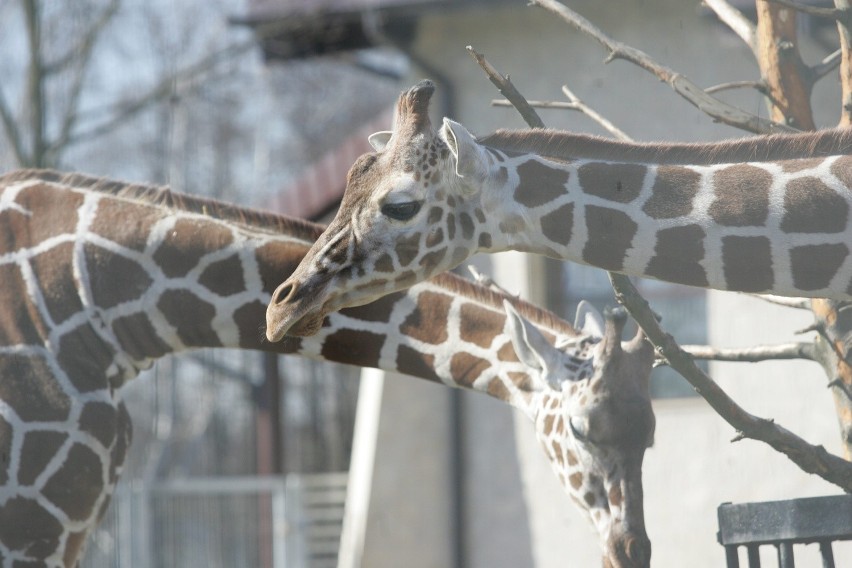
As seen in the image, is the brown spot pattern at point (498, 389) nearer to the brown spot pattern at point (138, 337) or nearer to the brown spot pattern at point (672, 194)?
the brown spot pattern at point (138, 337)

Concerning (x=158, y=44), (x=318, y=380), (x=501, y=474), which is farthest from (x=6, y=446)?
(x=318, y=380)

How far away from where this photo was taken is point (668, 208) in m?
3.83

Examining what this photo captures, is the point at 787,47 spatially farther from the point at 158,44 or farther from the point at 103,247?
the point at 158,44

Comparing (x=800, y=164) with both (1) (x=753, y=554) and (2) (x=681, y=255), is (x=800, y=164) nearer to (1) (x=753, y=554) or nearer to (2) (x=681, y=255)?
(2) (x=681, y=255)

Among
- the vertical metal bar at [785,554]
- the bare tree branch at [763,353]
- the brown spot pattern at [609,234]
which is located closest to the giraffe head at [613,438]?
the bare tree branch at [763,353]

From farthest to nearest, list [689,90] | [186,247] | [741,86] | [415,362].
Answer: [186,247], [415,362], [741,86], [689,90]

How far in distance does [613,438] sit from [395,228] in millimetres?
1335

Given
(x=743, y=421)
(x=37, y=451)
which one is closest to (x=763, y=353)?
(x=743, y=421)

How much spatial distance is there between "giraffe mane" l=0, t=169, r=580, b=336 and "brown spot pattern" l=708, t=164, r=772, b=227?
4.84 ft

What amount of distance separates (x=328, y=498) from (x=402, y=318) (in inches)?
325

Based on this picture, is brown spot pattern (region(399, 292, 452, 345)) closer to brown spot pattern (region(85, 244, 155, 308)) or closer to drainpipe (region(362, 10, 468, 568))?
brown spot pattern (region(85, 244, 155, 308))

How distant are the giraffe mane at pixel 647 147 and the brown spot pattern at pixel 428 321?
1320 mm

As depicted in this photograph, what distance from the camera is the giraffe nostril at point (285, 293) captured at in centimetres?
381

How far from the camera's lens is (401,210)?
3.79m
